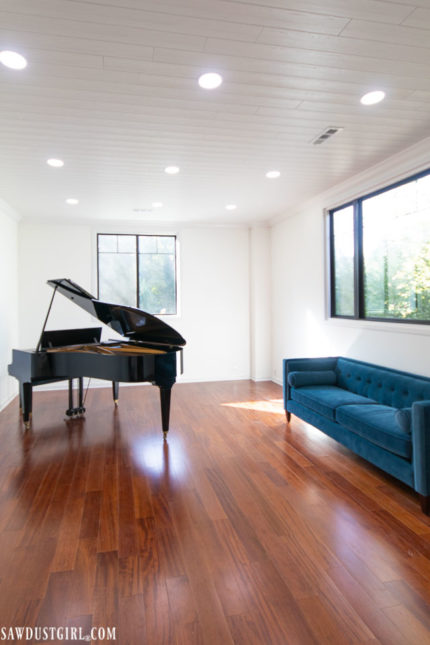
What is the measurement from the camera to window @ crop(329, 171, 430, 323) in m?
3.81

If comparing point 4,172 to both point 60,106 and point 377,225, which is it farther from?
point 377,225

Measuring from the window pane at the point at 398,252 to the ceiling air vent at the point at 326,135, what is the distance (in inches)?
41.3

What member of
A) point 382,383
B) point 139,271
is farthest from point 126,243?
point 382,383

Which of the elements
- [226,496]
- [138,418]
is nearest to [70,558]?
[226,496]

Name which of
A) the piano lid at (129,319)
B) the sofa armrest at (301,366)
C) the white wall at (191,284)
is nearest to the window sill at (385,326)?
the sofa armrest at (301,366)

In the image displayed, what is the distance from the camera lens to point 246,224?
731 cm

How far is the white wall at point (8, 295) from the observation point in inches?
219

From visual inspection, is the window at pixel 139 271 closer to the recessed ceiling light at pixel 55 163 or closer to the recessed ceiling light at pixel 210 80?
the recessed ceiling light at pixel 55 163

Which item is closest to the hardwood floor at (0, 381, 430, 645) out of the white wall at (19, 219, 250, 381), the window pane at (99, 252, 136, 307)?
the white wall at (19, 219, 250, 381)

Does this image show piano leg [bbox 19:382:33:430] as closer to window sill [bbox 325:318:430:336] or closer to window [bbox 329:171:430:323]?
window sill [bbox 325:318:430:336]

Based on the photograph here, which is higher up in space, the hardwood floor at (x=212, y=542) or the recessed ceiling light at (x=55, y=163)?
the recessed ceiling light at (x=55, y=163)

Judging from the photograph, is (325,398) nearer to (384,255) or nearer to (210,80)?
(384,255)

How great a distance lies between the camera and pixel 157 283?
7.29m

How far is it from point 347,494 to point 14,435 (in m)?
3.41
